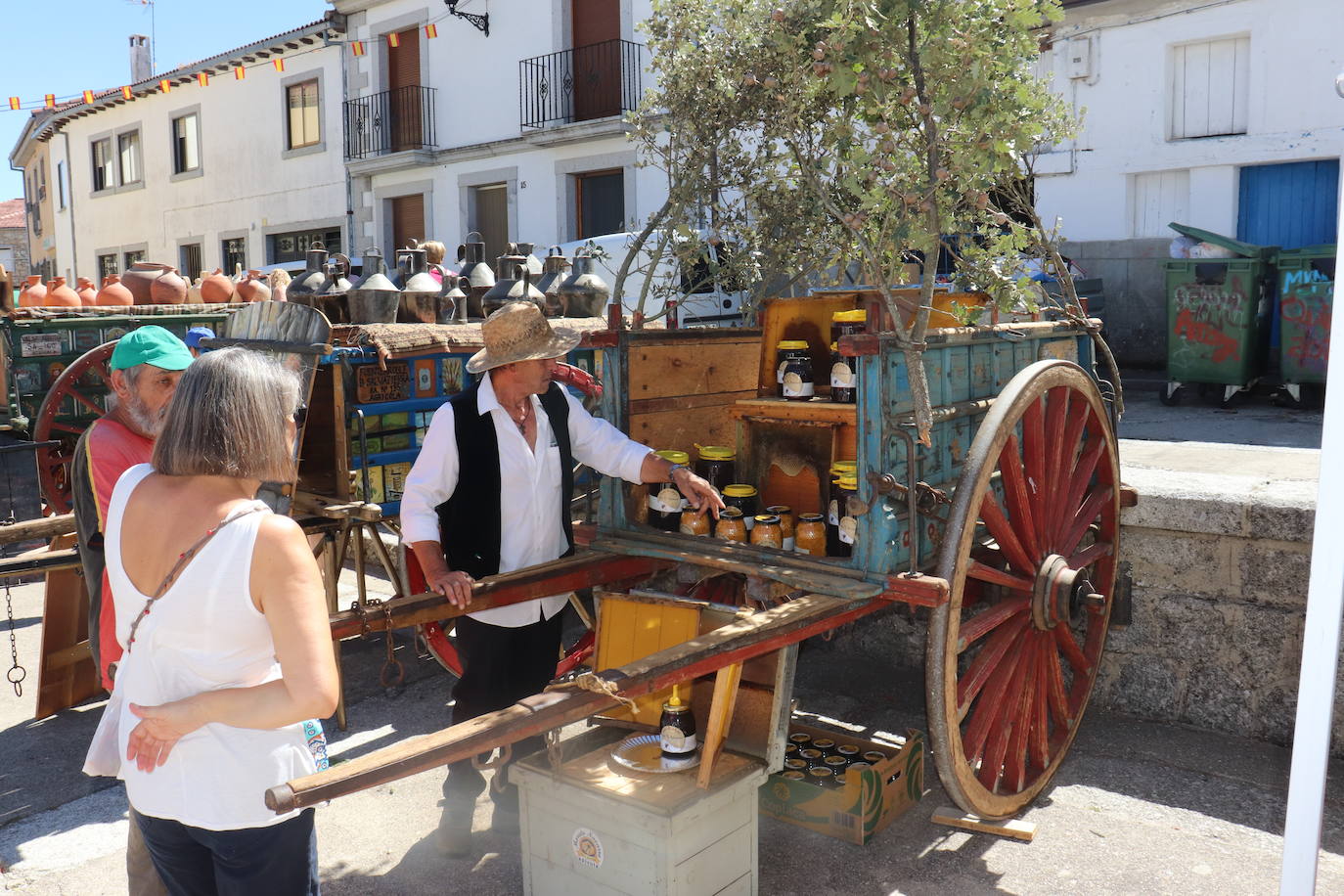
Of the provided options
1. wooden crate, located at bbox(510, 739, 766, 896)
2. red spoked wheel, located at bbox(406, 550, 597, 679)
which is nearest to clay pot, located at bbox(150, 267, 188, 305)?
red spoked wheel, located at bbox(406, 550, 597, 679)

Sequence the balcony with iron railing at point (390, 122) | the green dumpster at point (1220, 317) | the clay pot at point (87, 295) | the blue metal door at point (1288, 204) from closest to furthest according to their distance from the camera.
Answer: the clay pot at point (87, 295) < the green dumpster at point (1220, 317) < the blue metal door at point (1288, 204) < the balcony with iron railing at point (390, 122)

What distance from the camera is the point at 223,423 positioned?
1.87 metres

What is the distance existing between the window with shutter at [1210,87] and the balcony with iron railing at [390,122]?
401 inches

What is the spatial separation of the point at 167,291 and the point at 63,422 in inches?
Result: 54.2

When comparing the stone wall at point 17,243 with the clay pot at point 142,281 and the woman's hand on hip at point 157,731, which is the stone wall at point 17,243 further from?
the woman's hand on hip at point 157,731

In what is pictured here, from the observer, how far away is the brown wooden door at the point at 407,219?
16781 mm

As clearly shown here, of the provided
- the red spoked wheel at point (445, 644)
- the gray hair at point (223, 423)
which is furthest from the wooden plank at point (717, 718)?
the gray hair at point (223, 423)

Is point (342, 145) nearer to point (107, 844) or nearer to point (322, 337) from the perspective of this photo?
point (322, 337)

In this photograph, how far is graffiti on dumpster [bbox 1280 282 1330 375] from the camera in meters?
9.25

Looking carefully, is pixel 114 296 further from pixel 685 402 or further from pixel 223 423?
pixel 223 423

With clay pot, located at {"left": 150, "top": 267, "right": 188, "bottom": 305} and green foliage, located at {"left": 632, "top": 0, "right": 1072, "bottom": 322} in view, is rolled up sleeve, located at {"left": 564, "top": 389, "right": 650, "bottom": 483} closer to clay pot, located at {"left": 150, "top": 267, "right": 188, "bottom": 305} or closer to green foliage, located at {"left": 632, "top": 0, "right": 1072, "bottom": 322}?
green foliage, located at {"left": 632, "top": 0, "right": 1072, "bottom": 322}

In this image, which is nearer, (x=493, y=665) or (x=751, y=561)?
(x=751, y=561)

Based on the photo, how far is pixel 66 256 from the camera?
25328mm

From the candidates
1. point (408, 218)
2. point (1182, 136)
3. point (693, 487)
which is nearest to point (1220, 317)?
point (1182, 136)
